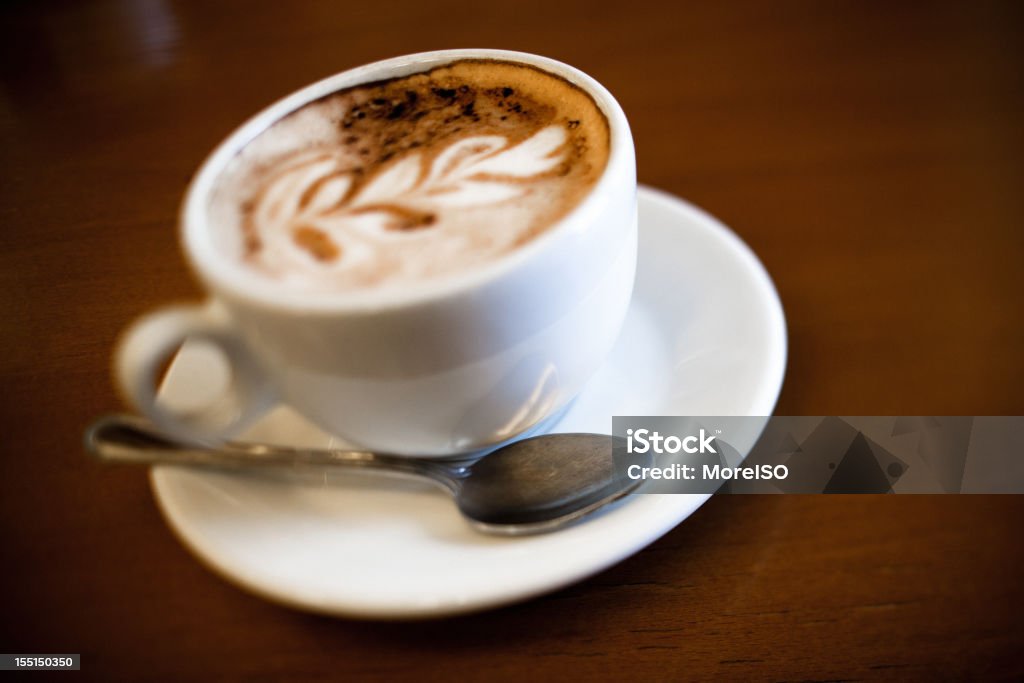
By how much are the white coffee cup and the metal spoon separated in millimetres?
19

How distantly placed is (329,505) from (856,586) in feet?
1.41

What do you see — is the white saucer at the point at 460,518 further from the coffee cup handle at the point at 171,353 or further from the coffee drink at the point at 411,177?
the coffee drink at the point at 411,177

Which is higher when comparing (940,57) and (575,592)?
(940,57)

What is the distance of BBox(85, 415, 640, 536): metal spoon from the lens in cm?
57

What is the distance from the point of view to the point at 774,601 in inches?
22.1

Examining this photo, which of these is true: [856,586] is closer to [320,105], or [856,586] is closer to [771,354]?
[771,354]

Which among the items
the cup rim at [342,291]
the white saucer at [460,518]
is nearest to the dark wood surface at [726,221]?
the white saucer at [460,518]

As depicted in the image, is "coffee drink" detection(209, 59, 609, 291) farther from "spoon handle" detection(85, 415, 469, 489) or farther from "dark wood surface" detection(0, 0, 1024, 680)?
"dark wood surface" detection(0, 0, 1024, 680)

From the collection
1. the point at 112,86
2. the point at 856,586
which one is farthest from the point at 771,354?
the point at 112,86

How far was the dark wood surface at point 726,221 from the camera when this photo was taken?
55 centimetres

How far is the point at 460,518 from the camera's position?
618mm

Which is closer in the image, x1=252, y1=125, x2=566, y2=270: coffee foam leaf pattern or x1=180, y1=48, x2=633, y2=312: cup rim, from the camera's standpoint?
x1=180, y1=48, x2=633, y2=312: cup rim

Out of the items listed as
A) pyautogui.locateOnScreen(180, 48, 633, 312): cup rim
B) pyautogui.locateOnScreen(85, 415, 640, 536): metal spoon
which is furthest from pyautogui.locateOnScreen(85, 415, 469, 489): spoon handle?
pyautogui.locateOnScreen(180, 48, 633, 312): cup rim

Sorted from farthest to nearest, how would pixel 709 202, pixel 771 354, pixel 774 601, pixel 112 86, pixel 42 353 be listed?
pixel 112 86
pixel 709 202
pixel 42 353
pixel 771 354
pixel 774 601
